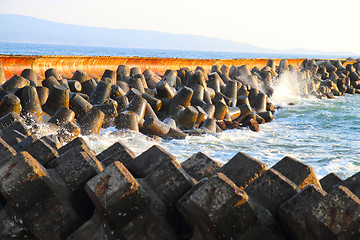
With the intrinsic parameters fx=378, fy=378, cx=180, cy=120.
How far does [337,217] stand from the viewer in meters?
2.05

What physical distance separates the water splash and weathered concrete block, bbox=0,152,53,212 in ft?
39.5

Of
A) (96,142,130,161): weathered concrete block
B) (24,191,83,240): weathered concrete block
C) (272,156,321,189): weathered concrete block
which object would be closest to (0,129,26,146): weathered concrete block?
(96,142,130,161): weathered concrete block

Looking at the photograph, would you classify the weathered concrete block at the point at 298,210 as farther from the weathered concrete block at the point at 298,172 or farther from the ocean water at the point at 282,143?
the ocean water at the point at 282,143

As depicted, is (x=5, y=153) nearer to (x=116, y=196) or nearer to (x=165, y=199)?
(x=116, y=196)

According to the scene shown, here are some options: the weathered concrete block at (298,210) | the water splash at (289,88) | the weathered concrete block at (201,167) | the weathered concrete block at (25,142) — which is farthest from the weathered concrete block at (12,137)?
the water splash at (289,88)

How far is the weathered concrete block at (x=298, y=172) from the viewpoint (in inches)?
105

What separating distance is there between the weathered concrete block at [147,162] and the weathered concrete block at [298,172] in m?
0.85

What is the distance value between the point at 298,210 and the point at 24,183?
5.52 feet

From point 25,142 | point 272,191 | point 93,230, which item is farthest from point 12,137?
point 272,191

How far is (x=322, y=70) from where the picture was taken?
1897cm

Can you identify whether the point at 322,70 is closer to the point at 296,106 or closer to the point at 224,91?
the point at 296,106

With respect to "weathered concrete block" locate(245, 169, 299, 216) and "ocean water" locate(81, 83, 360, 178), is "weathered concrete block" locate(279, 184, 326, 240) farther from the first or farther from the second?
"ocean water" locate(81, 83, 360, 178)

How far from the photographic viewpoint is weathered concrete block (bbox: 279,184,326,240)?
2188 mm

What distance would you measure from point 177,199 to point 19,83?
525 centimetres
